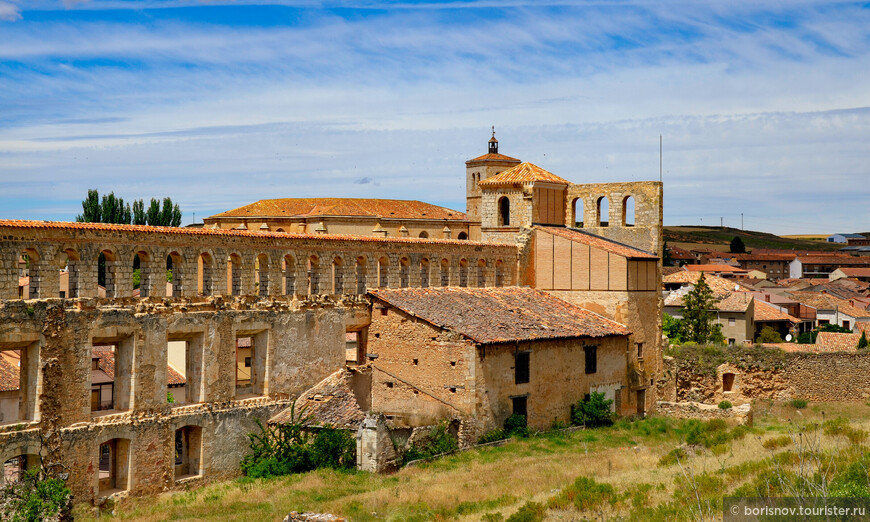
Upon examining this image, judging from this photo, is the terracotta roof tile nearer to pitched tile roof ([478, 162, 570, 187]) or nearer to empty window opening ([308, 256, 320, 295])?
empty window opening ([308, 256, 320, 295])

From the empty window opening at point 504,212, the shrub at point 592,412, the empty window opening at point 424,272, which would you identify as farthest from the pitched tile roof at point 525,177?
the shrub at point 592,412

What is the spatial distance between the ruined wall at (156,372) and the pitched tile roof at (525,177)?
34.7 ft

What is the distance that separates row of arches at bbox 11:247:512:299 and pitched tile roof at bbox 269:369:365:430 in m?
2.83

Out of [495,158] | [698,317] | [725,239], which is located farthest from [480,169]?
[725,239]

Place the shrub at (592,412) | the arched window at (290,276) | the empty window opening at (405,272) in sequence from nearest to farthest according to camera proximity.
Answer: the arched window at (290,276), the shrub at (592,412), the empty window opening at (405,272)

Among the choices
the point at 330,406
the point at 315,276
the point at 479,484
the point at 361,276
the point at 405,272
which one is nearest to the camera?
the point at 479,484

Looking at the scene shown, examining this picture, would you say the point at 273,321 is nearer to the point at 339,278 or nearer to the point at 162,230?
the point at 339,278

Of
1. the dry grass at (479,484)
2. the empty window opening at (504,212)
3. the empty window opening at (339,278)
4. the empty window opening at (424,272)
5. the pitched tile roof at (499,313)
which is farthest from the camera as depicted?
the empty window opening at (504,212)

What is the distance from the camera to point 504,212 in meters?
37.4

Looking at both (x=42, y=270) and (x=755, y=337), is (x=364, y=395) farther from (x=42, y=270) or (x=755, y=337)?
(x=755, y=337)

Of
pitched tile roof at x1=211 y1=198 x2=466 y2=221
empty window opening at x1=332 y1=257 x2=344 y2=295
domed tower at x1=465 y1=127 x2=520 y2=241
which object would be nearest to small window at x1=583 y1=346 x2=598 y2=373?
empty window opening at x1=332 y1=257 x2=344 y2=295

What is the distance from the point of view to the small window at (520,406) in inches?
1122

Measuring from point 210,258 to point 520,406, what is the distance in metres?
10.5

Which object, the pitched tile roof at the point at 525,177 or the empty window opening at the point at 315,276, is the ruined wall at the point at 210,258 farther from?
the pitched tile roof at the point at 525,177
